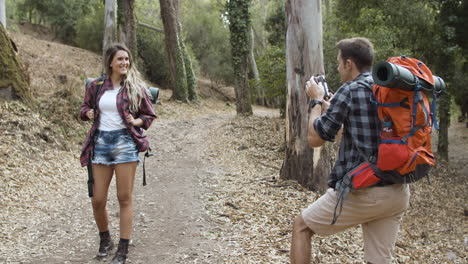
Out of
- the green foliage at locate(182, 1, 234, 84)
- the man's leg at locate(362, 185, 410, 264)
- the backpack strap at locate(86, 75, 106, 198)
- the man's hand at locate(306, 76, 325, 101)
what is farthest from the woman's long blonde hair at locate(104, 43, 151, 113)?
the green foliage at locate(182, 1, 234, 84)

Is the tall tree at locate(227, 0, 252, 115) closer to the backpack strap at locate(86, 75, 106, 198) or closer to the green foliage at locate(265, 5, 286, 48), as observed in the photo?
the green foliage at locate(265, 5, 286, 48)

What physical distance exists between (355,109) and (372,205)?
659 millimetres

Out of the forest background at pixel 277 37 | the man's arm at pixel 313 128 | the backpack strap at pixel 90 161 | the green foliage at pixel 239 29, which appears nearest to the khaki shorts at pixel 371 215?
the man's arm at pixel 313 128

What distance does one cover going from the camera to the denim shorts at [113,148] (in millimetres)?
4062

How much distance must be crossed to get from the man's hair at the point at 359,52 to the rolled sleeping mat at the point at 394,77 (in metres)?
0.40

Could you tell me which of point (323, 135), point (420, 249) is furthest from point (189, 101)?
point (323, 135)

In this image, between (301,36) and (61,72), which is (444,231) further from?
(61,72)

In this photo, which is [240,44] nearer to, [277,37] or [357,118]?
[277,37]

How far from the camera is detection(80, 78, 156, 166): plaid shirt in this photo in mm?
4133

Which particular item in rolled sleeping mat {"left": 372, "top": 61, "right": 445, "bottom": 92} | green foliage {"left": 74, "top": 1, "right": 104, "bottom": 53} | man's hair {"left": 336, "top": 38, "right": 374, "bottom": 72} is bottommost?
rolled sleeping mat {"left": 372, "top": 61, "right": 445, "bottom": 92}

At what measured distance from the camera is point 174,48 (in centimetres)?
2022

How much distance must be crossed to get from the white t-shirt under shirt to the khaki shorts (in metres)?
2.05

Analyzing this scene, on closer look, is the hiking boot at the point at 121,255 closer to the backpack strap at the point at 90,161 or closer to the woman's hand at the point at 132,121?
the backpack strap at the point at 90,161

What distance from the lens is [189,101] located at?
2119 centimetres
